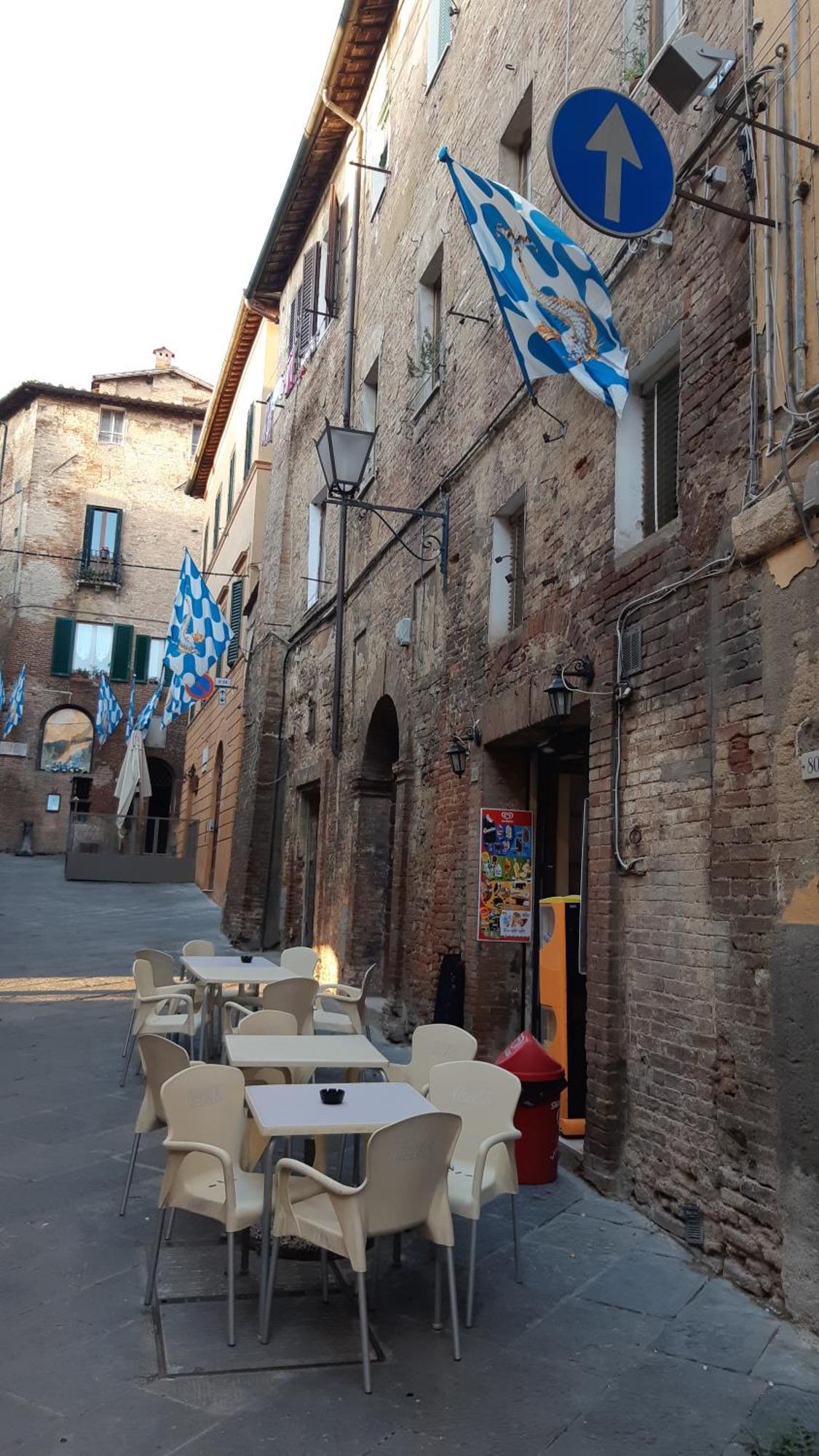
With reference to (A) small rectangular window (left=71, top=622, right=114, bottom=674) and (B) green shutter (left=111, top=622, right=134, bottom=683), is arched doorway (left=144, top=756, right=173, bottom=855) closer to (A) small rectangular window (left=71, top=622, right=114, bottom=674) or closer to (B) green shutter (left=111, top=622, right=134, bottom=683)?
(B) green shutter (left=111, top=622, right=134, bottom=683)

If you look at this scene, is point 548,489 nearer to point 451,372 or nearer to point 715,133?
point 715,133

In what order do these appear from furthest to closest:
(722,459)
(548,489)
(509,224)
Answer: (548,489) < (509,224) < (722,459)

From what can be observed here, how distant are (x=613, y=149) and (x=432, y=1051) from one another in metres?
4.06

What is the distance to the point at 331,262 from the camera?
15102 millimetres

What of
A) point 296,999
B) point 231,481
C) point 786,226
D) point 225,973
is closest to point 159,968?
point 225,973

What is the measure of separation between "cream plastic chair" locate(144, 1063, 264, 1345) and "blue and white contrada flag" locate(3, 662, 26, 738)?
82.5ft

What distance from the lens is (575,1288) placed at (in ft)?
13.4

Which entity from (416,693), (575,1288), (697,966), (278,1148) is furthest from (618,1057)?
(416,693)

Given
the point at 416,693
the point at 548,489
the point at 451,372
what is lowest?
the point at 416,693

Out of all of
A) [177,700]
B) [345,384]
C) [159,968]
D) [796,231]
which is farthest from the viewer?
[177,700]

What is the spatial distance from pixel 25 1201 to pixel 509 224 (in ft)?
17.0

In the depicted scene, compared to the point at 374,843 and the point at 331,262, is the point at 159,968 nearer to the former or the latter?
the point at 374,843

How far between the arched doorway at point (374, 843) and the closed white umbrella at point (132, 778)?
11.7 meters

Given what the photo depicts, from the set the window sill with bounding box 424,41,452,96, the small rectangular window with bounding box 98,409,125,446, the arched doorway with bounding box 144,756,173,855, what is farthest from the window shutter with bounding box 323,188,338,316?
the arched doorway with bounding box 144,756,173,855
